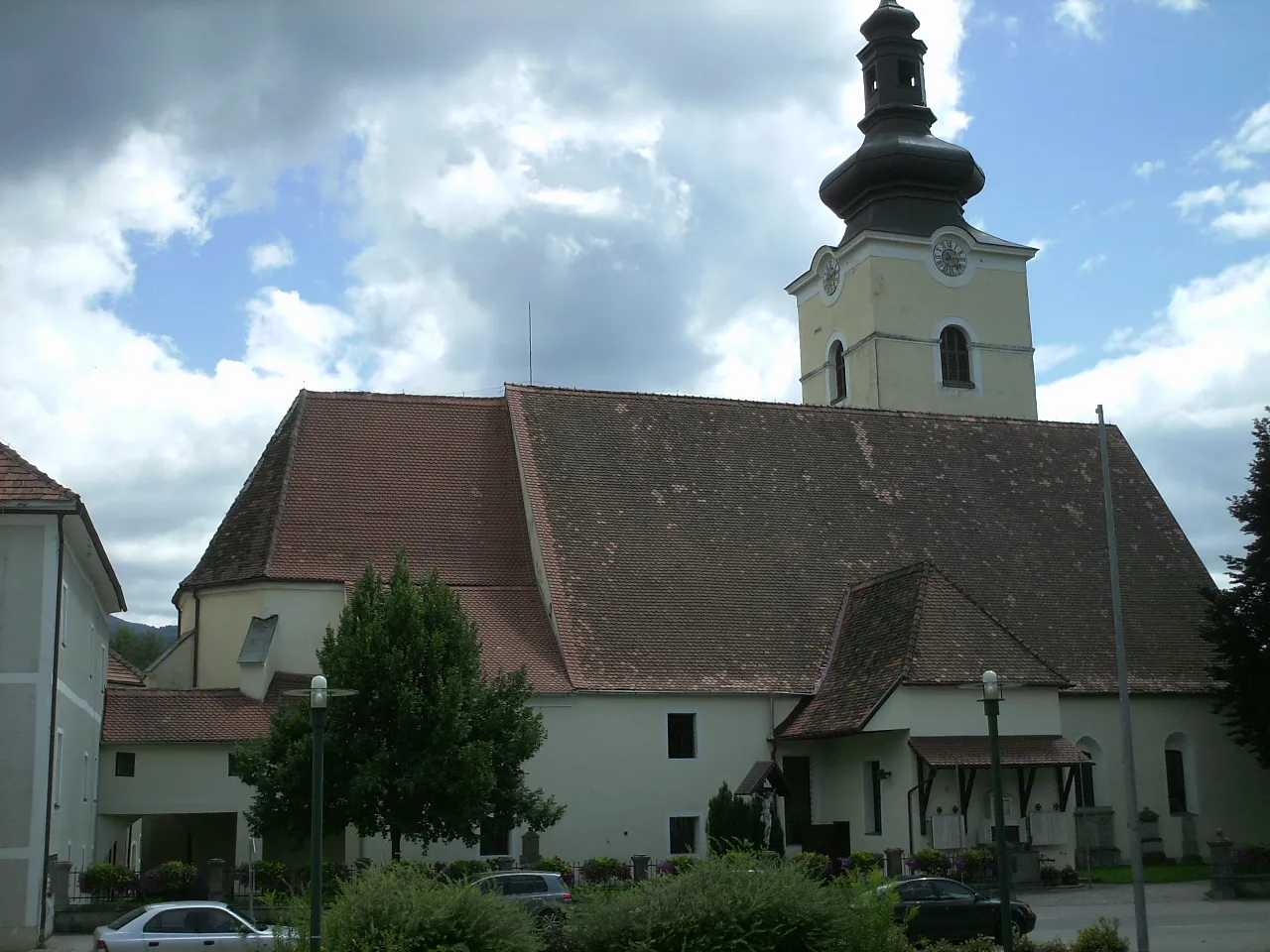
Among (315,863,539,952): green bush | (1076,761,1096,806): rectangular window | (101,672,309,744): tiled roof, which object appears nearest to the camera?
(315,863,539,952): green bush

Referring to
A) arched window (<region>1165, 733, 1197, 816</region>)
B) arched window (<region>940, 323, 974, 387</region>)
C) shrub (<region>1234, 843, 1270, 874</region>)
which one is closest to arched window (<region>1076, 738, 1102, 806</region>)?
arched window (<region>1165, 733, 1197, 816</region>)

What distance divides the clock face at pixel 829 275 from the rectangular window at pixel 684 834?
2509cm

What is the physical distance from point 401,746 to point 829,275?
31154 mm

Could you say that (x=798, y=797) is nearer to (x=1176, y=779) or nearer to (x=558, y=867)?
(x=558, y=867)

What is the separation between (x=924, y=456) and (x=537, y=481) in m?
12.2

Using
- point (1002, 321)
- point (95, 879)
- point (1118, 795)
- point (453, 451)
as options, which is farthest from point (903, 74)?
point (95, 879)

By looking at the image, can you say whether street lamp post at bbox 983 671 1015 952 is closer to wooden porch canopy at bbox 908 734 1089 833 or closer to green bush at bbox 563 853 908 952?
green bush at bbox 563 853 908 952

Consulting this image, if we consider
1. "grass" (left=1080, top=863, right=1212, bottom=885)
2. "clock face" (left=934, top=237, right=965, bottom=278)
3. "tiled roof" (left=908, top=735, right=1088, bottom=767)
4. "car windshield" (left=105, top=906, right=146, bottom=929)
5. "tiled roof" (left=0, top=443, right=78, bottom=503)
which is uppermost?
"clock face" (left=934, top=237, right=965, bottom=278)

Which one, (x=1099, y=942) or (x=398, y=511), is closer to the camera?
(x=1099, y=942)

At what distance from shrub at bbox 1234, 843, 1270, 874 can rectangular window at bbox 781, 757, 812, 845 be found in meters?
10.0

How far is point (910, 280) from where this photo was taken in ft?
170

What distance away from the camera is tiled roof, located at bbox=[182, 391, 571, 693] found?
35.8m

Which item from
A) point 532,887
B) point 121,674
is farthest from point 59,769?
point 121,674

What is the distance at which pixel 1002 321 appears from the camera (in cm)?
5309
